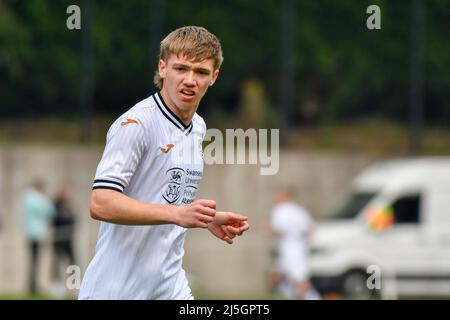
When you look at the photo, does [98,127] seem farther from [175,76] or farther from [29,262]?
[175,76]

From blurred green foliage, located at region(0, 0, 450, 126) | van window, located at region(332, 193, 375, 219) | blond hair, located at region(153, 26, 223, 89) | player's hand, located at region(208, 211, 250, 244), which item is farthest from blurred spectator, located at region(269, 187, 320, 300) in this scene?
blond hair, located at region(153, 26, 223, 89)

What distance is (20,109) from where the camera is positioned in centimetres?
2139

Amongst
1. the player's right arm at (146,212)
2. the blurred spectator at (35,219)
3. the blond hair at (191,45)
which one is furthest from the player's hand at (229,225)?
the blurred spectator at (35,219)

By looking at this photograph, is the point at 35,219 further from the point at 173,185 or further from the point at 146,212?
the point at 146,212

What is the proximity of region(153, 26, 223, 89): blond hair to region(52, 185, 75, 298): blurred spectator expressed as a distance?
48.7ft

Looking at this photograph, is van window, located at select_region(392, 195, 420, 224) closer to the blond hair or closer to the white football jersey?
the white football jersey

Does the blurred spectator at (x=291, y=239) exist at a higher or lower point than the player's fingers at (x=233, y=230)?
lower

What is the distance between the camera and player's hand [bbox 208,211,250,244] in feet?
19.3

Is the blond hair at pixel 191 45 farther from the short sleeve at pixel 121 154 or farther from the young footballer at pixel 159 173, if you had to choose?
the short sleeve at pixel 121 154

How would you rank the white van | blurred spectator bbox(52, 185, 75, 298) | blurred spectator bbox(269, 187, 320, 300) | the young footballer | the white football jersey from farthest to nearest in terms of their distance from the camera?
the white van < blurred spectator bbox(52, 185, 75, 298) < blurred spectator bbox(269, 187, 320, 300) < the white football jersey < the young footballer

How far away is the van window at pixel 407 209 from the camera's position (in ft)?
69.3

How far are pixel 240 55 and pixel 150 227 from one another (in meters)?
16.3

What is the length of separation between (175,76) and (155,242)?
2.64 feet
